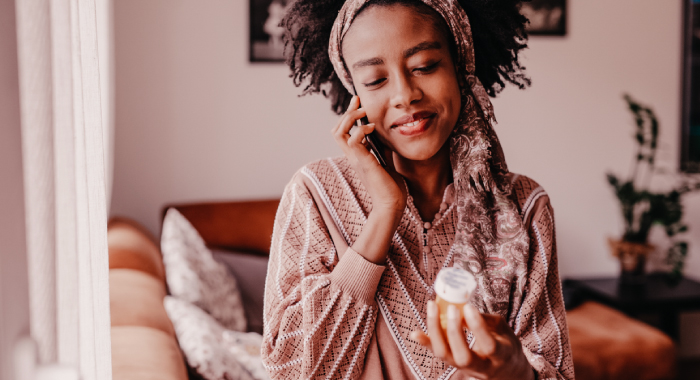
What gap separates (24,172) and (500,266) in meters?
0.83

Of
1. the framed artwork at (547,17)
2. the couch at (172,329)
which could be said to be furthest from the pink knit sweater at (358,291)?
the framed artwork at (547,17)

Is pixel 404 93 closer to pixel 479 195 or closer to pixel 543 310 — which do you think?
pixel 479 195

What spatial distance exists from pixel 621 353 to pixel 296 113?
1921 millimetres

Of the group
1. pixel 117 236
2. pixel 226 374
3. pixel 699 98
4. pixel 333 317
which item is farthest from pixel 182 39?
pixel 699 98

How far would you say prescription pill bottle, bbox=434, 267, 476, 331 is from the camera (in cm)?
71

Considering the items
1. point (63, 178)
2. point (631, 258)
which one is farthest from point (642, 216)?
point (63, 178)

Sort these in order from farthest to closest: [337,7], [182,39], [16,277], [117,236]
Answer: [182,39]
[117,236]
[337,7]
[16,277]

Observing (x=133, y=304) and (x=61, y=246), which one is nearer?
(x=61, y=246)

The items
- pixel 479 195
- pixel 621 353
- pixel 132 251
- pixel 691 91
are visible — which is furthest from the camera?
pixel 691 91

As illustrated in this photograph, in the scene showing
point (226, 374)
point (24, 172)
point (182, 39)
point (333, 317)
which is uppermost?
point (182, 39)

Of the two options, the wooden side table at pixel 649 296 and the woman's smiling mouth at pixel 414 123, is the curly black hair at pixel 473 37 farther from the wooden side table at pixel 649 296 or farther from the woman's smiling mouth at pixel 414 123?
the wooden side table at pixel 649 296

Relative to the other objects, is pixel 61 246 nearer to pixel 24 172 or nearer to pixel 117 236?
pixel 24 172

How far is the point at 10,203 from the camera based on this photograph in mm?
541

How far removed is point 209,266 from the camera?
2.13 metres
